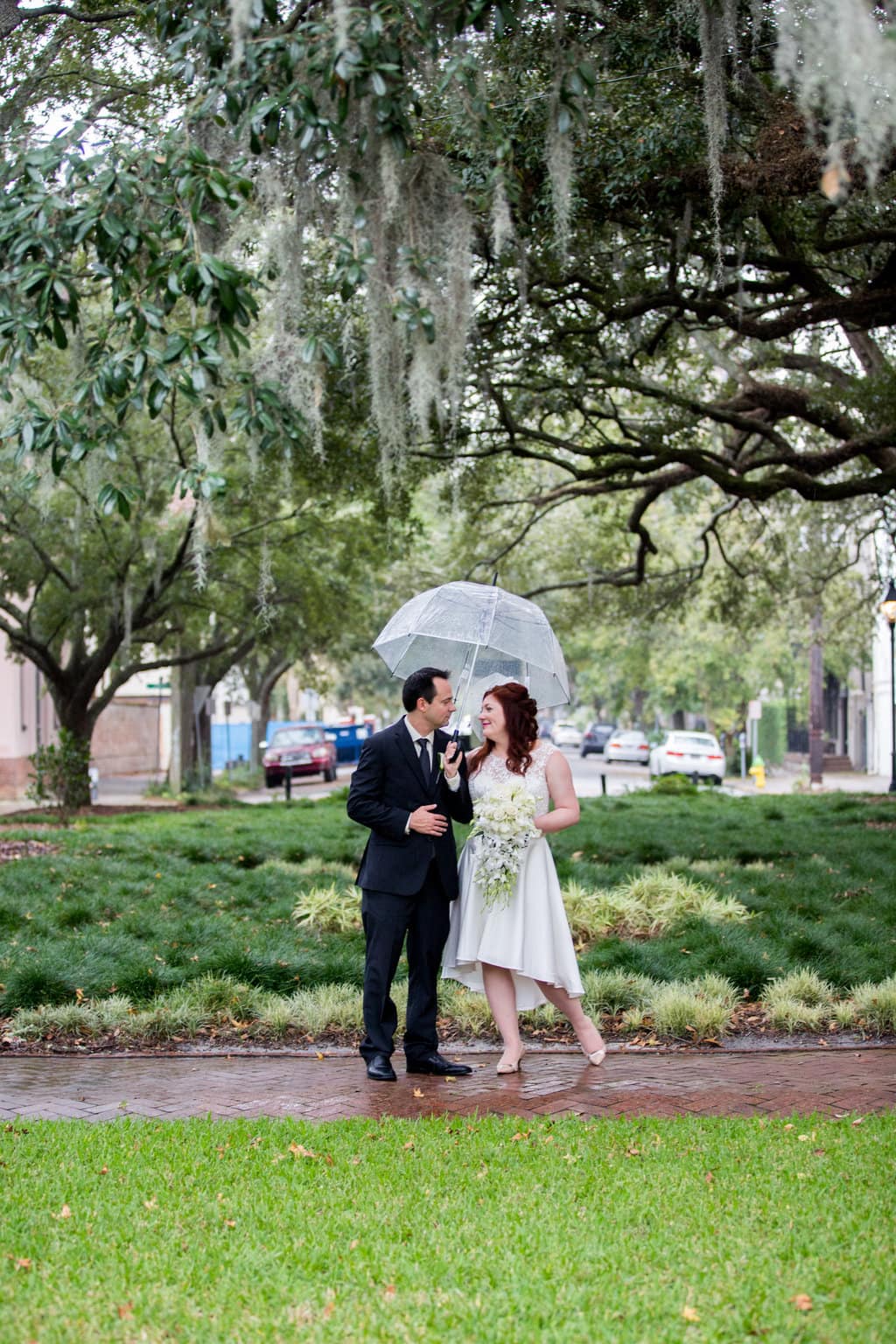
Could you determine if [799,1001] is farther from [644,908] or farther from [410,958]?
[410,958]

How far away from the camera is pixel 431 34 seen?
5727 millimetres

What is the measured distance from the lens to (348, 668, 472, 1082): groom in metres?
6.47

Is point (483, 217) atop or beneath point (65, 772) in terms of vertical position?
atop

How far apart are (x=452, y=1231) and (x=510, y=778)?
2.72 m

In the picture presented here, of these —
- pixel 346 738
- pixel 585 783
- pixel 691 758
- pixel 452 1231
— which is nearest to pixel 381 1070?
pixel 452 1231

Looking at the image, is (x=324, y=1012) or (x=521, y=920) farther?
(x=324, y=1012)

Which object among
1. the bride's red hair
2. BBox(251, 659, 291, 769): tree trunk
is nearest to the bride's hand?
the bride's red hair

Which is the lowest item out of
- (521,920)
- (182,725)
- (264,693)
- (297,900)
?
(297,900)

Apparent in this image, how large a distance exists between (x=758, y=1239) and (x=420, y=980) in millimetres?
2791

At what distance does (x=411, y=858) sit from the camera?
6.49 metres

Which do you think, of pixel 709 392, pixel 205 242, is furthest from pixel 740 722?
pixel 205 242

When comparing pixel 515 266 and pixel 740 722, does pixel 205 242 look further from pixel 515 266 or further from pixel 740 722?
pixel 740 722

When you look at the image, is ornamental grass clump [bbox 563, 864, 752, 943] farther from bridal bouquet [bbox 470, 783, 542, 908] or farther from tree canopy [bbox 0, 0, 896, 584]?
tree canopy [bbox 0, 0, 896, 584]

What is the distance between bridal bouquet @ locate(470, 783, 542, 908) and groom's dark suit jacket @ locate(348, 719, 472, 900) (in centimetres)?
18
